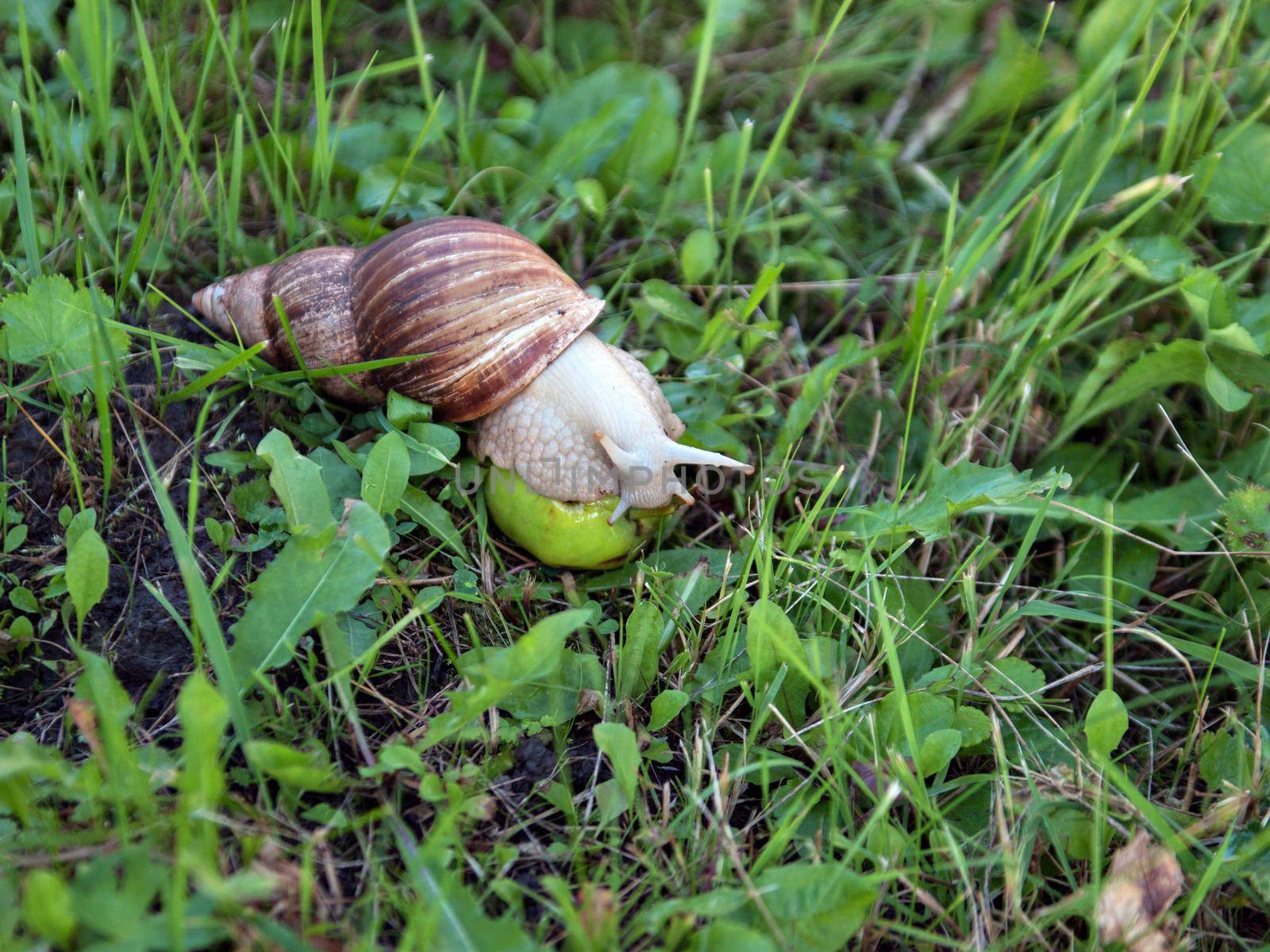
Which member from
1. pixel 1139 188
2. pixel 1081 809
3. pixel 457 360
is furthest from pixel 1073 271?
pixel 457 360

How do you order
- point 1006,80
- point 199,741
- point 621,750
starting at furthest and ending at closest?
point 1006,80, point 621,750, point 199,741

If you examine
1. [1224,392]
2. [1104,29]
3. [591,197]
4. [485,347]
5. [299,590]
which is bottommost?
[299,590]

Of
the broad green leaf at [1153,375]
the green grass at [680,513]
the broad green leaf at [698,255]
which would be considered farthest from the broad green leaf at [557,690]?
the broad green leaf at [1153,375]

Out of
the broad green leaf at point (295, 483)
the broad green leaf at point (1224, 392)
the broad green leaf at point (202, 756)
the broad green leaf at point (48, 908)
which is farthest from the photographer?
the broad green leaf at point (1224, 392)

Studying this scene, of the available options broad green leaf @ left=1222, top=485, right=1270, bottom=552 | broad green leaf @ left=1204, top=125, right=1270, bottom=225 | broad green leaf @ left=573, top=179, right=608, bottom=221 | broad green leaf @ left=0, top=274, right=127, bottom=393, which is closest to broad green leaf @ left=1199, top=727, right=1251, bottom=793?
broad green leaf @ left=1222, top=485, right=1270, bottom=552

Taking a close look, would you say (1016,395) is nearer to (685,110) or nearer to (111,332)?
(685,110)

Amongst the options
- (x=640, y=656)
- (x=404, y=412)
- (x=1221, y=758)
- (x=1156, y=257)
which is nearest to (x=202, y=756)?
(x=640, y=656)

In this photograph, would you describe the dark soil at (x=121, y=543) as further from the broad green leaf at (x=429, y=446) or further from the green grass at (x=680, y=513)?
the broad green leaf at (x=429, y=446)

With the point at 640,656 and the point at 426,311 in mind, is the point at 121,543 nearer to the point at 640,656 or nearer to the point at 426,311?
the point at 426,311
